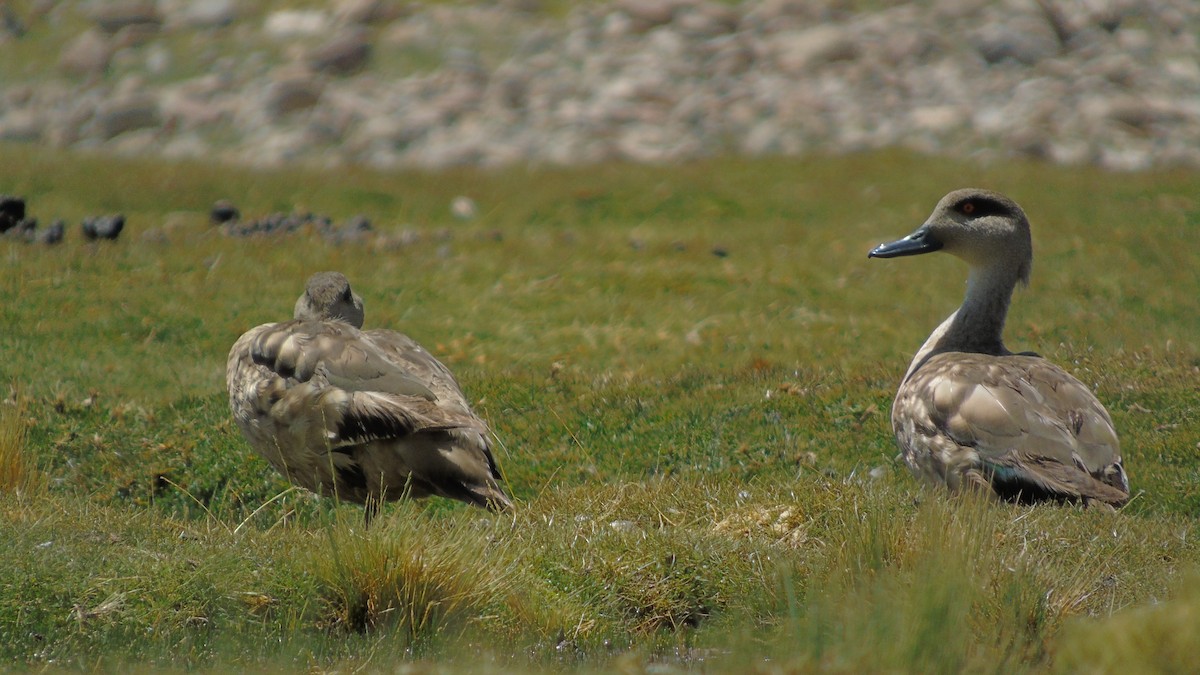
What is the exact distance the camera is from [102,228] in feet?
56.2

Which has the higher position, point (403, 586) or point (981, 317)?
point (403, 586)

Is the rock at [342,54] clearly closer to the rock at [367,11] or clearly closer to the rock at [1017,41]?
the rock at [367,11]

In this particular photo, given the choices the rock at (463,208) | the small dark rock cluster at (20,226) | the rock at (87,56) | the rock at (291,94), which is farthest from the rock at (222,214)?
the rock at (87,56)

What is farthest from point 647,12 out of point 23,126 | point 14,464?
point 14,464

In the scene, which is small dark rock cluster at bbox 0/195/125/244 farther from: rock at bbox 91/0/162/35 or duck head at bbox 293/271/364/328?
rock at bbox 91/0/162/35

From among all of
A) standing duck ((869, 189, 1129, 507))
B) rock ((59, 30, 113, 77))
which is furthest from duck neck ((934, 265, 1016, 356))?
rock ((59, 30, 113, 77))

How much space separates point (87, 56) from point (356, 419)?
84.3ft

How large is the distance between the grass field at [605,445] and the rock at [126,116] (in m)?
6.86

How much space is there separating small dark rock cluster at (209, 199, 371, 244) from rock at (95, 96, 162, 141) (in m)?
10.5

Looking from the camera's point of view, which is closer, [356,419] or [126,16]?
[356,419]

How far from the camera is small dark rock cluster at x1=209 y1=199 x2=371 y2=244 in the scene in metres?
18.1

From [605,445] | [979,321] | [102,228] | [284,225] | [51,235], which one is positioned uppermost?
[979,321]

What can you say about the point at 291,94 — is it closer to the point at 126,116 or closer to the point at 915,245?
the point at 126,116

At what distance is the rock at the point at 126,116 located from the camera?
93.4 feet
